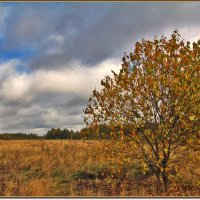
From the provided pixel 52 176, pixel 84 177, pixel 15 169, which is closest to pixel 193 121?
pixel 84 177

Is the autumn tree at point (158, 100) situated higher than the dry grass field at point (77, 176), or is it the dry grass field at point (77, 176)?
the autumn tree at point (158, 100)

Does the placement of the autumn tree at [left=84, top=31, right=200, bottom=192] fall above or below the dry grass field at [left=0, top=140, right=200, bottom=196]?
→ above

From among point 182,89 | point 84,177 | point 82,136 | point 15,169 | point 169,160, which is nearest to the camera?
point 182,89

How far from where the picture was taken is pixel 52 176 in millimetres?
17812

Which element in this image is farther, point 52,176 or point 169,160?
point 52,176

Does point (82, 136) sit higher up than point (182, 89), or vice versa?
point (182, 89)

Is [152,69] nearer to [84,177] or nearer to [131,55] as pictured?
[131,55]

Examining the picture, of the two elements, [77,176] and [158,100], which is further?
[77,176]

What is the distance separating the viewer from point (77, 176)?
17.5 meters

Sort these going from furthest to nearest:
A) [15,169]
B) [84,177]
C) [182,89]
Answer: [15,169]
[84,177]
[182,89]

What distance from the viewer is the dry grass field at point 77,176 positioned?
11.7 meters

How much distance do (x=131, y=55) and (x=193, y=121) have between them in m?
2.61

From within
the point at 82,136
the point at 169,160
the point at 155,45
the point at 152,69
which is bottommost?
the point at 169,160

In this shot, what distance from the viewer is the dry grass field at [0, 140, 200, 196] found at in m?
11.7
